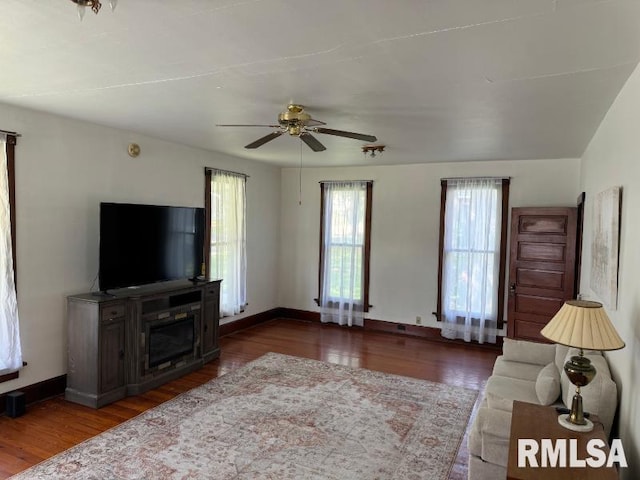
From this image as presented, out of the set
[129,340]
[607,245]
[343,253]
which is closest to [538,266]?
[607,245]

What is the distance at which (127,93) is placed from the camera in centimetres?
309

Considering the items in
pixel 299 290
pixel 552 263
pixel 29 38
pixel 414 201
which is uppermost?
pixel 29 38

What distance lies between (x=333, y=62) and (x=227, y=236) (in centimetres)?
400

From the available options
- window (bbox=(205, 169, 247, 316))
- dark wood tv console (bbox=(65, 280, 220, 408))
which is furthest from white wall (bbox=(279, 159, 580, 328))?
dark wood tv console (bbox=(65, 280, 220, 408))

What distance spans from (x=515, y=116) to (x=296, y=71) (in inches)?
78.8

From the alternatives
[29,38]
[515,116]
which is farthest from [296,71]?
[515,116]

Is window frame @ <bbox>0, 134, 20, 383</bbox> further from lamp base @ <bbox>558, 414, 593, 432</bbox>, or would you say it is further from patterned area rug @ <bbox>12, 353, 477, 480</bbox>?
lamp base @ <bbox>558, 414, 593, 432</bbox>

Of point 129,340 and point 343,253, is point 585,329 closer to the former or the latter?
point 129,340

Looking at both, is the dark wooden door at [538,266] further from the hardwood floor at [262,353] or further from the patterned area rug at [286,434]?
the patterned area rug at [286,434]

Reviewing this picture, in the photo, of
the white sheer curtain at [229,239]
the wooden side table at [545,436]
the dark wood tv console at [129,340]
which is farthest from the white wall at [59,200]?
the wooden side table at [545,436]

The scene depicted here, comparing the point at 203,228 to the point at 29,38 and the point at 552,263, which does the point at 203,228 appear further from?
the point at 552,263

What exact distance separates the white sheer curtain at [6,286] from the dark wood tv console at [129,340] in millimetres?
444

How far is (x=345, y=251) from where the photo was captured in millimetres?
6891

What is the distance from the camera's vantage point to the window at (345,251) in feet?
22.1
